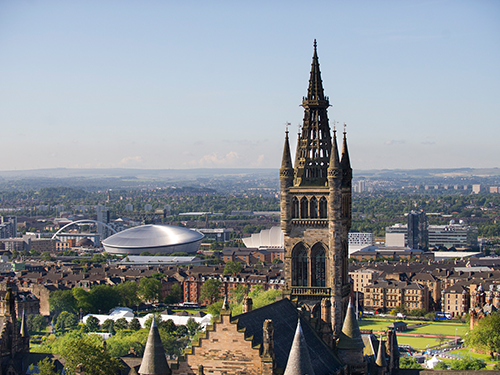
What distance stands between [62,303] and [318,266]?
310ft

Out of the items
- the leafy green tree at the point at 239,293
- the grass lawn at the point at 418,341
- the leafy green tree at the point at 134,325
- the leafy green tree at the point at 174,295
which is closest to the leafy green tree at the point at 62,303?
the leafy green tree at the point at 134,325

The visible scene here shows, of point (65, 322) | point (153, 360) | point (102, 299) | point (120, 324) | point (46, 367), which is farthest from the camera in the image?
point (102, 299)

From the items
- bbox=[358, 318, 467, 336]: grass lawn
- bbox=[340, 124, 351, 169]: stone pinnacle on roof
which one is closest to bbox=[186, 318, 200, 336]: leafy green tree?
bbox=[358, 318, 467, 336]: grass lawn

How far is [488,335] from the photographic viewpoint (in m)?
105

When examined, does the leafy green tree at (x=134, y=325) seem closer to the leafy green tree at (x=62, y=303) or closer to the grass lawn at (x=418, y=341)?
the leafy green tree at (x=62, y=303)

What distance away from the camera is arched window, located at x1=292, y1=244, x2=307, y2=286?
62.6 metres

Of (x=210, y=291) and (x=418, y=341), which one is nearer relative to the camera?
(x=418, y=341)

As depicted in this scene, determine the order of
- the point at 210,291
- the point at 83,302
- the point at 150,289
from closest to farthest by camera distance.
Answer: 1. the point at 83,302
2. the point at 150,289
3. the point at 210,291

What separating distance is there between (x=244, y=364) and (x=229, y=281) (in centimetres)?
14133

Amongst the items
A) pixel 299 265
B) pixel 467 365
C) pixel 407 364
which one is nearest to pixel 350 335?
pixel 299 265

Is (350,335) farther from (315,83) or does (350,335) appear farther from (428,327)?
(428,327)

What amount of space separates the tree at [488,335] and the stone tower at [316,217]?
47082 millimetres

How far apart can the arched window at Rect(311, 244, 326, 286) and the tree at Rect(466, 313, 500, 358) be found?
48512 mm

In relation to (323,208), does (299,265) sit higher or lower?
lower
